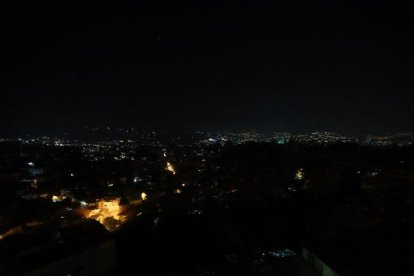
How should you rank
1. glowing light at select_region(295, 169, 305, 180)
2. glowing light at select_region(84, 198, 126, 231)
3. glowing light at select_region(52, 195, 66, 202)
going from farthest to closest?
glowing light at select_region(295, 169, 305, 180), glowing light at select_region(52, 195, 66, 202), glowing light at select_region(84, 198, 126, 231)

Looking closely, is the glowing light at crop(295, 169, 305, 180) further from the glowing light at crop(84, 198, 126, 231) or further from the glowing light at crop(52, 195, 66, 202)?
the glowing light at crop(52, 195, 66, 202)

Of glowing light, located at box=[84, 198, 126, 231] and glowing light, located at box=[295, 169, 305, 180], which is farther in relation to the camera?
glowing light, located at box=[295, 169, 305, 180]

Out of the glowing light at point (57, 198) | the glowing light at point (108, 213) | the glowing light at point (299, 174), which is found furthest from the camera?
the glowing light at point (299, 174)

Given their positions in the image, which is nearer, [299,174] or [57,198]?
[57,198]

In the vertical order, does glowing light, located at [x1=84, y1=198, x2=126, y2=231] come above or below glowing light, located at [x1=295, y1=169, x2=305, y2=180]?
below

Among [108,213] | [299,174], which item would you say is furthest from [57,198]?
[299,174]

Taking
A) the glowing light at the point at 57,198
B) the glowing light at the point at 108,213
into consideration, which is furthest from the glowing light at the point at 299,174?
the glowing light at the point at 57,198

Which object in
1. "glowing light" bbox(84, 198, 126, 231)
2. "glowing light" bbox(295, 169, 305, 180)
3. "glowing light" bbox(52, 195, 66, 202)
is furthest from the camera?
"glowing light" bbox(295, 169, 305, 180)

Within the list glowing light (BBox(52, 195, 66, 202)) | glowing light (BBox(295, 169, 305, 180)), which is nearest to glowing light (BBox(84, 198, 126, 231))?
glowing light (BBox(52, 195, 66, 202))

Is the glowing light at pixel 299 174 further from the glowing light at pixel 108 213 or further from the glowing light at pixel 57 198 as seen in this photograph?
the glowing light at pixel 57 198

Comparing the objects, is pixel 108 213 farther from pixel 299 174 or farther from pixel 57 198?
pixel 299 174

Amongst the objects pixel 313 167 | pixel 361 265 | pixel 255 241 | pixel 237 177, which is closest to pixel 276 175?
pixel 237 177
